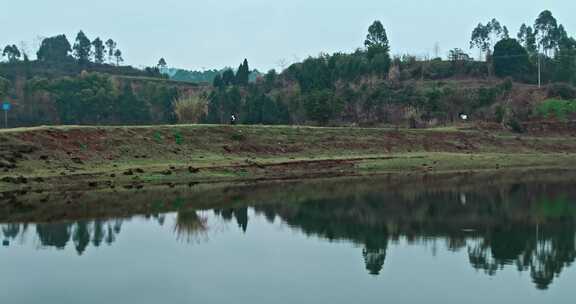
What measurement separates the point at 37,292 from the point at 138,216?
45.0ft

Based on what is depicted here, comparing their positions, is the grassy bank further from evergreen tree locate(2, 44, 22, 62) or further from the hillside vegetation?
evergreen tree locate(2, 44, 22, 62)

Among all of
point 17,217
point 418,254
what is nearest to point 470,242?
point 418,254

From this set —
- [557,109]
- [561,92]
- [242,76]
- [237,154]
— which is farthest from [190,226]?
[242,76]

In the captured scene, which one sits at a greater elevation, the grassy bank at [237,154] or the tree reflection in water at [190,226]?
the grassy bank at [237,154]

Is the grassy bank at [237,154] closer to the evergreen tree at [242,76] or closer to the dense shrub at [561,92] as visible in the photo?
the dense shrub at [561,92]

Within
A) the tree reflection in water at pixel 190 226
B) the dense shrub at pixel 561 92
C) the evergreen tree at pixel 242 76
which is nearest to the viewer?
the tree reflection in water at pixel 190 226

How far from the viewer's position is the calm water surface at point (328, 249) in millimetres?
17562

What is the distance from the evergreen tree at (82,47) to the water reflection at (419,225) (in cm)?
13492

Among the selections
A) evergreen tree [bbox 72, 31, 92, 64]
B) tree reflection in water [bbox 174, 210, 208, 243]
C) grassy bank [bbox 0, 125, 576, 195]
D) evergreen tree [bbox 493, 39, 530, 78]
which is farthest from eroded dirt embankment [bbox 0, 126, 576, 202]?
evergreen tree [bbox 72, 31, 92, 64]

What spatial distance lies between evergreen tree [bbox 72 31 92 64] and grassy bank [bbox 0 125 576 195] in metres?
111

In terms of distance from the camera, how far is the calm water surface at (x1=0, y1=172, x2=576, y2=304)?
17.6m

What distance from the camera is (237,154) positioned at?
5575 cm

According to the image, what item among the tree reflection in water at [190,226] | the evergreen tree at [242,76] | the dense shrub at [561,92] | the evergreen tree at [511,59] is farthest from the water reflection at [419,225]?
the evergreen tree at [242,76]

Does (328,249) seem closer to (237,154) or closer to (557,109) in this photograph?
(237,154)
